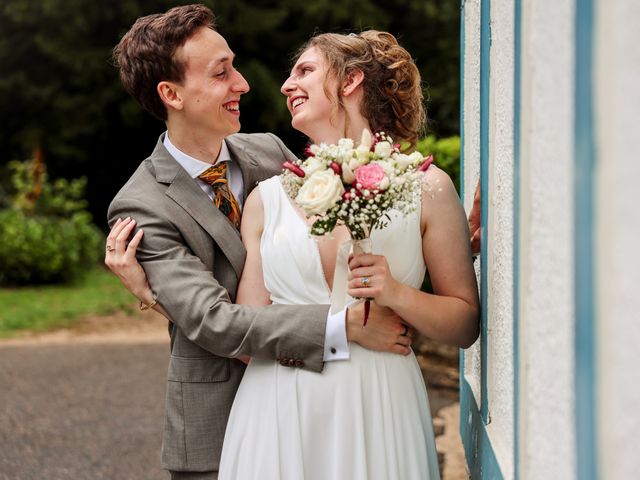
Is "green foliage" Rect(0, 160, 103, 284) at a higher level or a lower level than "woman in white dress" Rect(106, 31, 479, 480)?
lower

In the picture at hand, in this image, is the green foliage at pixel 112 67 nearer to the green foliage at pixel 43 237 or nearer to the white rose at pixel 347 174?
the green foliage at pixel 43 237

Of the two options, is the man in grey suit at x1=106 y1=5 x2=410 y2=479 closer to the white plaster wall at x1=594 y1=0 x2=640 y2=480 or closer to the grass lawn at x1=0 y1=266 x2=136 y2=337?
the white plaster wall at x1=594 y1=0 x2=640 y2=480

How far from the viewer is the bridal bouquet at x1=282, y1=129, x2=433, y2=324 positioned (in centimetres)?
223

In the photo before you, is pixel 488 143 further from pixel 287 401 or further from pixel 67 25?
pixel 67 25

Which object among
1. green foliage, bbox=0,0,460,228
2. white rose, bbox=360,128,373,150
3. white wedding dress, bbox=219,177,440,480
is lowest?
white wedding dress, bbox=219,177,440,480

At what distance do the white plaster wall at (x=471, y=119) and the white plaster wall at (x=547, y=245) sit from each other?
4.04 feet

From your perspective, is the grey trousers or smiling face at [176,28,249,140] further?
smiling face at [176,28,249,140]

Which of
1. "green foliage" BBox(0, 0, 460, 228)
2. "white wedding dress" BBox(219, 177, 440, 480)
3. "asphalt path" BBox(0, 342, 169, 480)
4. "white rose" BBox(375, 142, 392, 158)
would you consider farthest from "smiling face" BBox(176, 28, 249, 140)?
"green foliage" BBox(0, 0, 460, 228)

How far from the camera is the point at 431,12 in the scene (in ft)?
61.4

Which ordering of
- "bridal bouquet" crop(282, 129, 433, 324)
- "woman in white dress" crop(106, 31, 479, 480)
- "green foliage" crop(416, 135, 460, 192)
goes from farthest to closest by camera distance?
1. "green foliage" crop(416, 135, 460, 192)
2. "woman in white dress" crop(106, 31, 479, 480)
3. "bridal bouquet" crop(282, 129, 433, 324)

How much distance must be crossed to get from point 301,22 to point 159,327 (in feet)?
33.0

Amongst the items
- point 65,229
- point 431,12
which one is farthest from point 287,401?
point 431,12

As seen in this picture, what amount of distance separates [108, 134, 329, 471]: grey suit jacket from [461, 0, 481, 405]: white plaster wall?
2.68 feet

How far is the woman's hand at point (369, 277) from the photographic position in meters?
2.41
